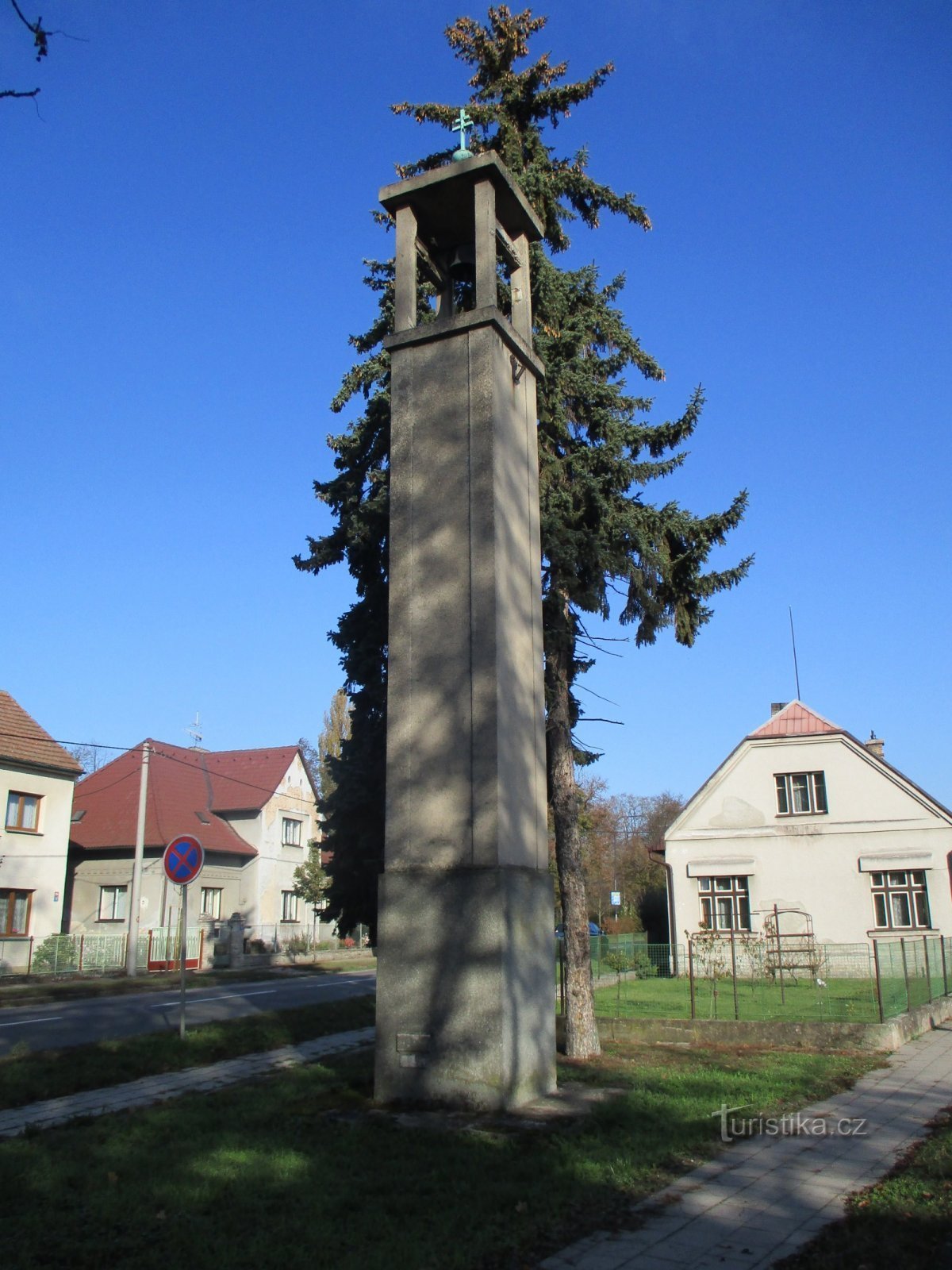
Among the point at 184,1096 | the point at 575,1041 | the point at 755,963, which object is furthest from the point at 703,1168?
the point at 755,963

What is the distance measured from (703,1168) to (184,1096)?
5.01m

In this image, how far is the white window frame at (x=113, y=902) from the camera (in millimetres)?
36375

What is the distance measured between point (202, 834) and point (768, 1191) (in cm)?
3620

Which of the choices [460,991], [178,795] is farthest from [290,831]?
[460,991]

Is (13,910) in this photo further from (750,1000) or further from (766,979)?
(750,1000)

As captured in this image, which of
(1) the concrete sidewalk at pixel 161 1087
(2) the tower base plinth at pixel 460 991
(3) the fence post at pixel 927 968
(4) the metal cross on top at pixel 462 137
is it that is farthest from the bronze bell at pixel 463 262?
(3) the fence post at pixel 927 968

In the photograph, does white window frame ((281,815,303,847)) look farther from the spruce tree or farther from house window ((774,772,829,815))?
the spruce tree

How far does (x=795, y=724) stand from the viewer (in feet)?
101

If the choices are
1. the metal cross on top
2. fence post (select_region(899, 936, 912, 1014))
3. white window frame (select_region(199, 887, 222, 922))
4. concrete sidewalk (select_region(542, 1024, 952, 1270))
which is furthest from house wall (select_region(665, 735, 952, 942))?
the metal cross on top

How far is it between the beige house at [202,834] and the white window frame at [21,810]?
12.2ft

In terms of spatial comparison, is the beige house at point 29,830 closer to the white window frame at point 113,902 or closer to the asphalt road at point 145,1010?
the white window frame at point 113,902

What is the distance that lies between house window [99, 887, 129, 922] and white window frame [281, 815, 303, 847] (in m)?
9.11

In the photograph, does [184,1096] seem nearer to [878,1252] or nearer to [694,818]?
[878,1252]

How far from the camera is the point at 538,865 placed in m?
9.70
